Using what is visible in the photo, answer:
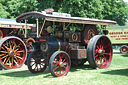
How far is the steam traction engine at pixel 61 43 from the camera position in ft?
24.4

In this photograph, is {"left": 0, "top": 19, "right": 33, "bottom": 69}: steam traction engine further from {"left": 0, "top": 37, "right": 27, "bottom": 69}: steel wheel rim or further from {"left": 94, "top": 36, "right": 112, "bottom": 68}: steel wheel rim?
{"left": 94, "top": 36, "right": 112, "bottom": 68}: steel wheel rim

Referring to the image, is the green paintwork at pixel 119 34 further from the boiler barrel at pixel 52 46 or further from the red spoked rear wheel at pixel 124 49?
the boiler barrel at pixel 52 46

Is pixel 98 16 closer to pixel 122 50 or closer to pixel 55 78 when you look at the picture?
pixel 122 50

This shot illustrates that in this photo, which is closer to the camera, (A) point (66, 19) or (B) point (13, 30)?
(A) point (66, 19)

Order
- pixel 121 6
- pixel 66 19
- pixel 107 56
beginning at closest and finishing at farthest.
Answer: pixel 66 19, pixel 107 56, pixel 121 6

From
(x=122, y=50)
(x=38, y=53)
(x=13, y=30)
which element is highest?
(x=13, y=30)

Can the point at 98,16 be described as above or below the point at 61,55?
above

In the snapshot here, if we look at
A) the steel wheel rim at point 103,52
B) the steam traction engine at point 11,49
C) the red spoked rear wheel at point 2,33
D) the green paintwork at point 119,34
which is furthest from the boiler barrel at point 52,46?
the green paintwork at point 119,34

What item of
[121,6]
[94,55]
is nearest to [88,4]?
[94,55]

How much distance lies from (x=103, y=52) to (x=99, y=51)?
235 millimetres

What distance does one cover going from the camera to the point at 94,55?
8586mm

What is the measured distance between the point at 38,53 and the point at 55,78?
6.20 feet

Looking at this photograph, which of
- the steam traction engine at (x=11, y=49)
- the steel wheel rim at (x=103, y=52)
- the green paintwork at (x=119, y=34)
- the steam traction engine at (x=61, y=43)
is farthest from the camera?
the green paintwork at (x=119, y=34)

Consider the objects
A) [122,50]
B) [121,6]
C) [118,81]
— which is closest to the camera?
[118,81]
